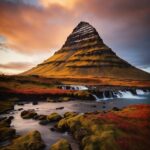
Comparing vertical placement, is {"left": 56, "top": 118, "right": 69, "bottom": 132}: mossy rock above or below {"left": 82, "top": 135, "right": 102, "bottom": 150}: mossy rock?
above

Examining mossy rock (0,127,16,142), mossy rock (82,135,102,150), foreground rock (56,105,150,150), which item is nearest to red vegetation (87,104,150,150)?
foreground rock (56,105,150,150)

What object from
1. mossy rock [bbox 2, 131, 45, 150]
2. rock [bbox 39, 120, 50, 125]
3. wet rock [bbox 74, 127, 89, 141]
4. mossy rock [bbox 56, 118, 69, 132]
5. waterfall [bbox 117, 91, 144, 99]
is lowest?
mossy rock [bbox 2, 131, 45, 150]

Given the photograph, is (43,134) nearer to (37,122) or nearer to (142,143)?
(37,122)

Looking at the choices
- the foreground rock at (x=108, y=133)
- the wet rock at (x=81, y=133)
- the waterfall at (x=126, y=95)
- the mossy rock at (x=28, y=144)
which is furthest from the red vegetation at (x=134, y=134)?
the waterfall at (x=126, y=95)

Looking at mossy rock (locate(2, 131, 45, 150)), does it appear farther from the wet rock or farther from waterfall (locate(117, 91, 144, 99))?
waterfall (locate(117, 91, 144, 99))

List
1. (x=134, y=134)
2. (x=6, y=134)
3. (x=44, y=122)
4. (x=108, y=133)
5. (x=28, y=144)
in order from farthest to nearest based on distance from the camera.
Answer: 1. (x=44, y=122)
2. (x=6, y=134)
3. (x=134, y=134)
4. (x=108, y=133)
5. (x=28, y=144)

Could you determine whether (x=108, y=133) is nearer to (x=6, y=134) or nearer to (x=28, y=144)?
(x=28, y=144)

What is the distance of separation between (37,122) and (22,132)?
4.89 metres

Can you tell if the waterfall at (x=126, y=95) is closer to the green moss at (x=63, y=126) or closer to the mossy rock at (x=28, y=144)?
the green moss at (x=63, y=126)

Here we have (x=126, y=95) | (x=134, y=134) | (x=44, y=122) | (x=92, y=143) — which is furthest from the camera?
(x=126, y=95)

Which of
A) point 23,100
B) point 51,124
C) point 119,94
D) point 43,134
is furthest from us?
point 119,94

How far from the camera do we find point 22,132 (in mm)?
25062

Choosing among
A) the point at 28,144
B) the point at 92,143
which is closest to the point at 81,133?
the point at 92,143

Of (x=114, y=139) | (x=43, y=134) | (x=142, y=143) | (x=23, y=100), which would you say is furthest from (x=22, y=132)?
(x=23, y=100)
